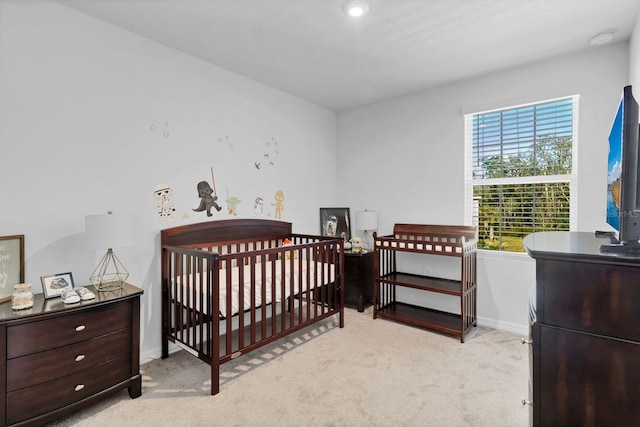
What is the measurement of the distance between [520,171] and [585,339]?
251 centimetres

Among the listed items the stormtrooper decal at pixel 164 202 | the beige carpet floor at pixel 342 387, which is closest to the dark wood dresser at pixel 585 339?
the beige carpet floor at pixel 342 387

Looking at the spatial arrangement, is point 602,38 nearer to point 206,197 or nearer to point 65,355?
point 206,197

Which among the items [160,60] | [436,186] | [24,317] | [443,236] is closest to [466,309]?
[443,236]

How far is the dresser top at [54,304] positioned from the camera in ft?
5.28

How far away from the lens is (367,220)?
12.7 feet

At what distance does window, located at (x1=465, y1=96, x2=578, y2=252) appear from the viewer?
2838mm

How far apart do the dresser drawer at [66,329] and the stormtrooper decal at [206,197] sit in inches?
42.2

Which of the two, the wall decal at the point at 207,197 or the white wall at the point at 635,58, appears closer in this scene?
the white wall at the point at 635,58

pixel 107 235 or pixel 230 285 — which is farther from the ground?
pixel 107 235

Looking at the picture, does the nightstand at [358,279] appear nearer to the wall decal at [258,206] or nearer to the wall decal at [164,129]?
the wall decal at [258,206]

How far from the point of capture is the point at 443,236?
3443 millimetres

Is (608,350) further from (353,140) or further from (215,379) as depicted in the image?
(353,140)

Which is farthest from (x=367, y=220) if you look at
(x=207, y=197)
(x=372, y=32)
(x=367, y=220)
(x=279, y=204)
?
(x=372, y=32)

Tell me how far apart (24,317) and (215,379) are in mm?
1059
